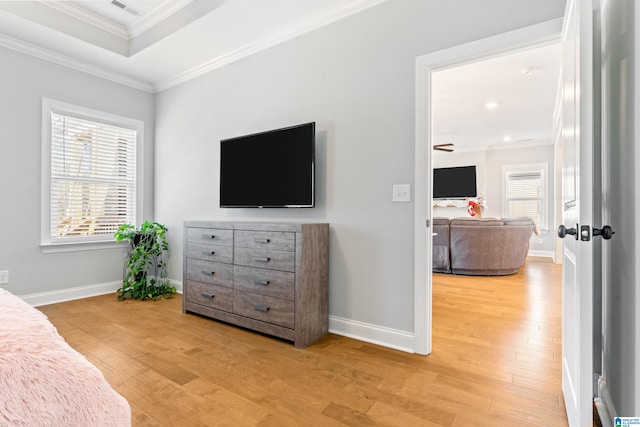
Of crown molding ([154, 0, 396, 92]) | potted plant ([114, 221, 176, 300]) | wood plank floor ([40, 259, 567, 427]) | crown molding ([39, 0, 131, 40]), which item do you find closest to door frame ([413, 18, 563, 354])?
wood plank floor ([40, 259, 567, 427])

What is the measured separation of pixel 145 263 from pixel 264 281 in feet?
Answer: 6.88

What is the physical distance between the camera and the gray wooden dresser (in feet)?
7.80

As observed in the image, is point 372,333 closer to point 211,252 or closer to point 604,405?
point 604,405

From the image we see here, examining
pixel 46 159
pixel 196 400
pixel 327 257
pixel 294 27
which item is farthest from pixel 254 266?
pixel 46 159

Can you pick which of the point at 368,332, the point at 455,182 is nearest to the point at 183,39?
the point at 368,332

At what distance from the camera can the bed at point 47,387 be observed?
0.64 metres

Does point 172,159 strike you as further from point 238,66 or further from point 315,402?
point 315,402

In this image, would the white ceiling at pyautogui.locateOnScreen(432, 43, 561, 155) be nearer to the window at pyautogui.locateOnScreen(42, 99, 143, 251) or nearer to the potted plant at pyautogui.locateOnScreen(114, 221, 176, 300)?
the potted plant at pyautogui.locateOnScreen(114, 221, 176, 300)

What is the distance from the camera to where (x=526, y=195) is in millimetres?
7664

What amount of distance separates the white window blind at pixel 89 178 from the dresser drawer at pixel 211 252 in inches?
59.8

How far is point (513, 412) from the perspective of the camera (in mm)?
1582

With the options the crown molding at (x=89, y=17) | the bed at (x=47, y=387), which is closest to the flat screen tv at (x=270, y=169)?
the crown molding at (x=89, y=17)

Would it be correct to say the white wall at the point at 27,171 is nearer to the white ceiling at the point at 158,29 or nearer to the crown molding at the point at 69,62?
the crown molding at the point at 69,62

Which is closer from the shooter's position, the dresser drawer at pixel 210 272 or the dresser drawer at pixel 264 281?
the dresser drawer at pixel 264 281
